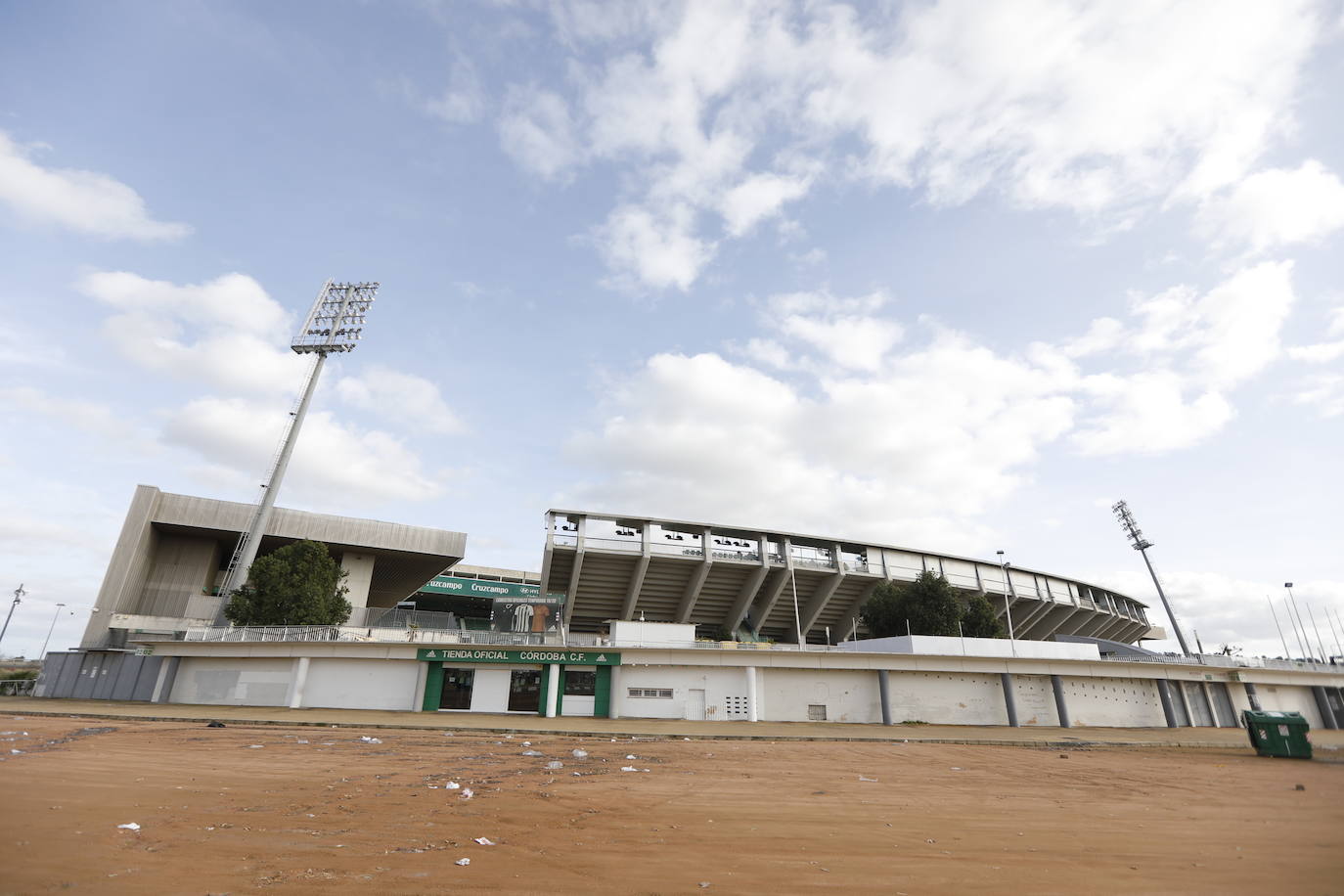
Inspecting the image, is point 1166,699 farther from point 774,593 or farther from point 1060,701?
point 774,593

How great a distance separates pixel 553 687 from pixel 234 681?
1590 centimetres

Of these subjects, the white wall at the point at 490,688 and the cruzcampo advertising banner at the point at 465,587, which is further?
the cruzcampo advertising banner at the point at 465,587

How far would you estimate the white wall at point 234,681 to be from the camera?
30.3 metres

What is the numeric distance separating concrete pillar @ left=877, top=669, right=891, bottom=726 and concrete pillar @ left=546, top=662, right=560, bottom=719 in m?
15.8

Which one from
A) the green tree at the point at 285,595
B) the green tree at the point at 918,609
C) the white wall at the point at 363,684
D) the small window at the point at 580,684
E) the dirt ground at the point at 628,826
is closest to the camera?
the dirt ground at the point at 628,826

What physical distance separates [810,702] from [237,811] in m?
27.2

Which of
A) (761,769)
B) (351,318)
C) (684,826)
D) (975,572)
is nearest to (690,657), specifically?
(761,769)

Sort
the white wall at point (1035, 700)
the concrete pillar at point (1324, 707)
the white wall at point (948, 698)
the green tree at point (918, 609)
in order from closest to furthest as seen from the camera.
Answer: the white wall at point (948, 698) → the white wall at point (1035, 700) → the concrete pillar at point (1324, 707) → the green tree at point (918, 609)

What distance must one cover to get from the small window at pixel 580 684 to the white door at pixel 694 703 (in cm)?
451

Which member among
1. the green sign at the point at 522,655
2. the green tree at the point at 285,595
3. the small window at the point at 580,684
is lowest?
the small window at the point at 580,684

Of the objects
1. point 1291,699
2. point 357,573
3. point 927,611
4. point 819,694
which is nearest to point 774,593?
point 927,611

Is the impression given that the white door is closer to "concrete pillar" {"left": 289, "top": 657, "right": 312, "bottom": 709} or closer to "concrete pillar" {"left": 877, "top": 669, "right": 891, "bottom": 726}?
"concrete pillar" {"left": 877, "top": 669, "right": 891, "bottom": 726}

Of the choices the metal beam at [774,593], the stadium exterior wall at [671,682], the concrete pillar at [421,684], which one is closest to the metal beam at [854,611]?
the metal beam at [774,593]

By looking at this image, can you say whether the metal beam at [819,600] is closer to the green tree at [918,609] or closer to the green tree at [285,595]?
the green tree at [918,609]
